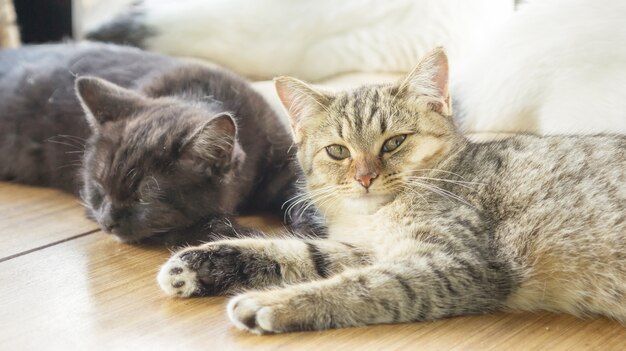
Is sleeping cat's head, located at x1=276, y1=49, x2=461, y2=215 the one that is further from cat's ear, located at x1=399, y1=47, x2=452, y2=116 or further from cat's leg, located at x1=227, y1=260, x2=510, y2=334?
cat's leg, located at x1=227, y1=260, x2=510, y2=334

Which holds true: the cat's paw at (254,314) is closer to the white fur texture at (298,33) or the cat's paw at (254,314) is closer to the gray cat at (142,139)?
the gray cat at (142,139)

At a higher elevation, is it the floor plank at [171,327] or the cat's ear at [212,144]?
the cat's ear at [212,144]

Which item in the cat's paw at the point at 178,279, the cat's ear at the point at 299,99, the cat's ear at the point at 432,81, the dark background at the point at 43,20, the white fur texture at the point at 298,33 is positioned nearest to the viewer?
the cat's paw at the point at 178,279

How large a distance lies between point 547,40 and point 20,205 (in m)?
1.56

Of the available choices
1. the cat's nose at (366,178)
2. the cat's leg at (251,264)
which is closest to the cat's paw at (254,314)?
the cat's leg at (251,264)

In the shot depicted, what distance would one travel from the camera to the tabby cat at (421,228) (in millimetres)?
1299

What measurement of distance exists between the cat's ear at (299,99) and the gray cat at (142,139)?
0.48 feet

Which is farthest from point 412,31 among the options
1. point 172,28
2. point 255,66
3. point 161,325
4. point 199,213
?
point 161,325

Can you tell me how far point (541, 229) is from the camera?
1.39 metres

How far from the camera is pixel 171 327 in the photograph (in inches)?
52.7

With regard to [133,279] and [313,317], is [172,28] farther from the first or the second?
[313,317]

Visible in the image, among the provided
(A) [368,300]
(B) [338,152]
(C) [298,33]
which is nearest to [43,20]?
(C) [298,33]

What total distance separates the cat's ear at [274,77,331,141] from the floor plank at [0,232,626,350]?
0.50m

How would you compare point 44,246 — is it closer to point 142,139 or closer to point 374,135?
point 142,139
